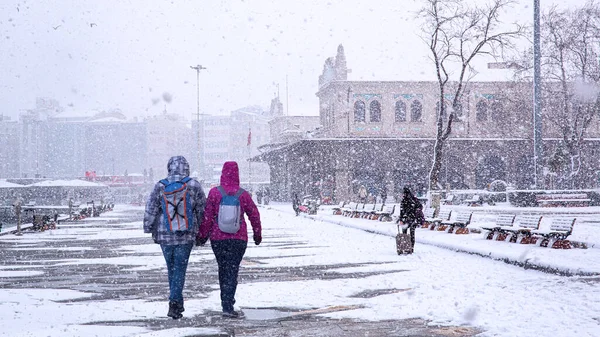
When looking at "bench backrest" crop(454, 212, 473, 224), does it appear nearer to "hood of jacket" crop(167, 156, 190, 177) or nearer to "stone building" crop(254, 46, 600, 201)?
"hood of jacket" crop(167, 156, 190, 177)

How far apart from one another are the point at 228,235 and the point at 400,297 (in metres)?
2.76

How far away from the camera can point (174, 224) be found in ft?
25.5

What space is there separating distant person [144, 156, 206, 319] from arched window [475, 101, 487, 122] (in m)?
52.2

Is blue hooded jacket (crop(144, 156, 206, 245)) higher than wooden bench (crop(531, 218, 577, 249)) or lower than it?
higher

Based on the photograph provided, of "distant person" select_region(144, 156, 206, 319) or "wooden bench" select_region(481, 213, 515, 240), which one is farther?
"wooden bench" select_region(481, 213, 515, 240)

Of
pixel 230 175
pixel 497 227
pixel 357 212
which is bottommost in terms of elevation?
pixel 357 212

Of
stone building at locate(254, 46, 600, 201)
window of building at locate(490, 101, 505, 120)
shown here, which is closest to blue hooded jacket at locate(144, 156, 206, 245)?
stone building at locate(254, 46, 600, 201)

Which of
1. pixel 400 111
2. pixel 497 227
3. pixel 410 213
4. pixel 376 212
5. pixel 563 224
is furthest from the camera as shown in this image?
pixel 400 111

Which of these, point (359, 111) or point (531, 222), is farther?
point (359, 111)

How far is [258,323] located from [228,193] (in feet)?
4.74

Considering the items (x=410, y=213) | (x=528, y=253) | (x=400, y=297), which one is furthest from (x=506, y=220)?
(x=400, y=297)

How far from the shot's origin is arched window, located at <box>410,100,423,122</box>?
57688 millimetres

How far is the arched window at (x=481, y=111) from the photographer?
57.7 m

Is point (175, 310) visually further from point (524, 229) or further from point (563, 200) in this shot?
point (563, 200)
